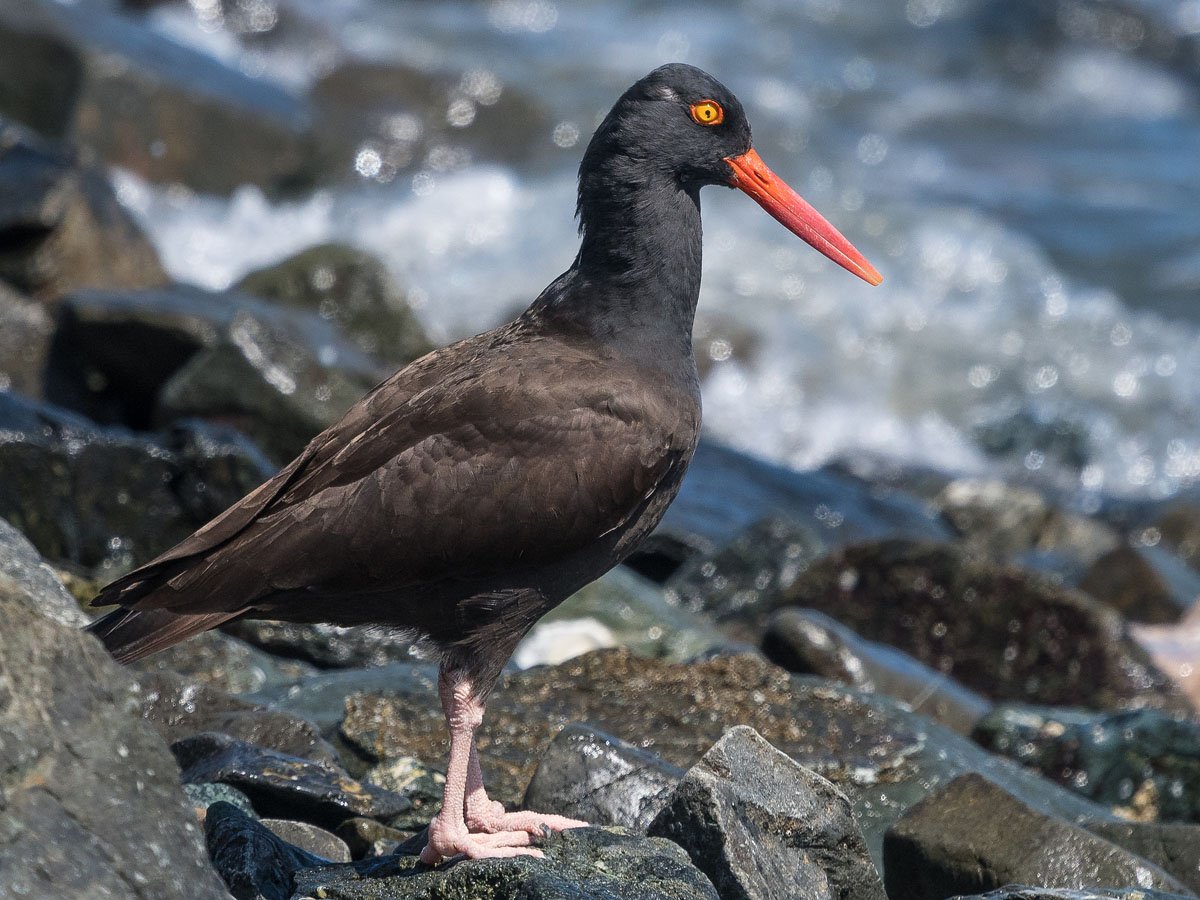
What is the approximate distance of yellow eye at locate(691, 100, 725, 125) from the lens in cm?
569

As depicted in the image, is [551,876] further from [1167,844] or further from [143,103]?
[143,103]

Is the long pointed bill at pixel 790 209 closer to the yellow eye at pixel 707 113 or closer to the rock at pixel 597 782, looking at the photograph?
the yellow eye at pixel 707 113

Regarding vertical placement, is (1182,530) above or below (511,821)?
below

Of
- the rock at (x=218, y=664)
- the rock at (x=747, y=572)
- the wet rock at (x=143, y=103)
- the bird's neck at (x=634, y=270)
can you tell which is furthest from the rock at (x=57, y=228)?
the bird's neck at (x=634, y=270)

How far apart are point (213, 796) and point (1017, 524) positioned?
29.5 feet

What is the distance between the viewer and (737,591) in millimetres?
9227

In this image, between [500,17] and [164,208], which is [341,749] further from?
[500,17]

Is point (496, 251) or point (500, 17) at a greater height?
point (500, 17)

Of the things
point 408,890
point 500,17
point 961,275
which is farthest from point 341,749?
point 500,17

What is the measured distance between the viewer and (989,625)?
9.09 meters

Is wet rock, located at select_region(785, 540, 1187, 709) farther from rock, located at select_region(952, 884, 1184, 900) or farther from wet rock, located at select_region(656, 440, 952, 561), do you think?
rock, located at select_region(952, 884, 1184, 900)

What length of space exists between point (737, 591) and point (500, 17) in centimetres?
1839

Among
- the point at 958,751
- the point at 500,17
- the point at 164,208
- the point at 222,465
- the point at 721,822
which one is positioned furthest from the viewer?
the point at 500,17

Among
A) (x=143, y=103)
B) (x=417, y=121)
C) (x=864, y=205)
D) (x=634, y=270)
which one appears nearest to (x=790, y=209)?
(x=634, y=270)
